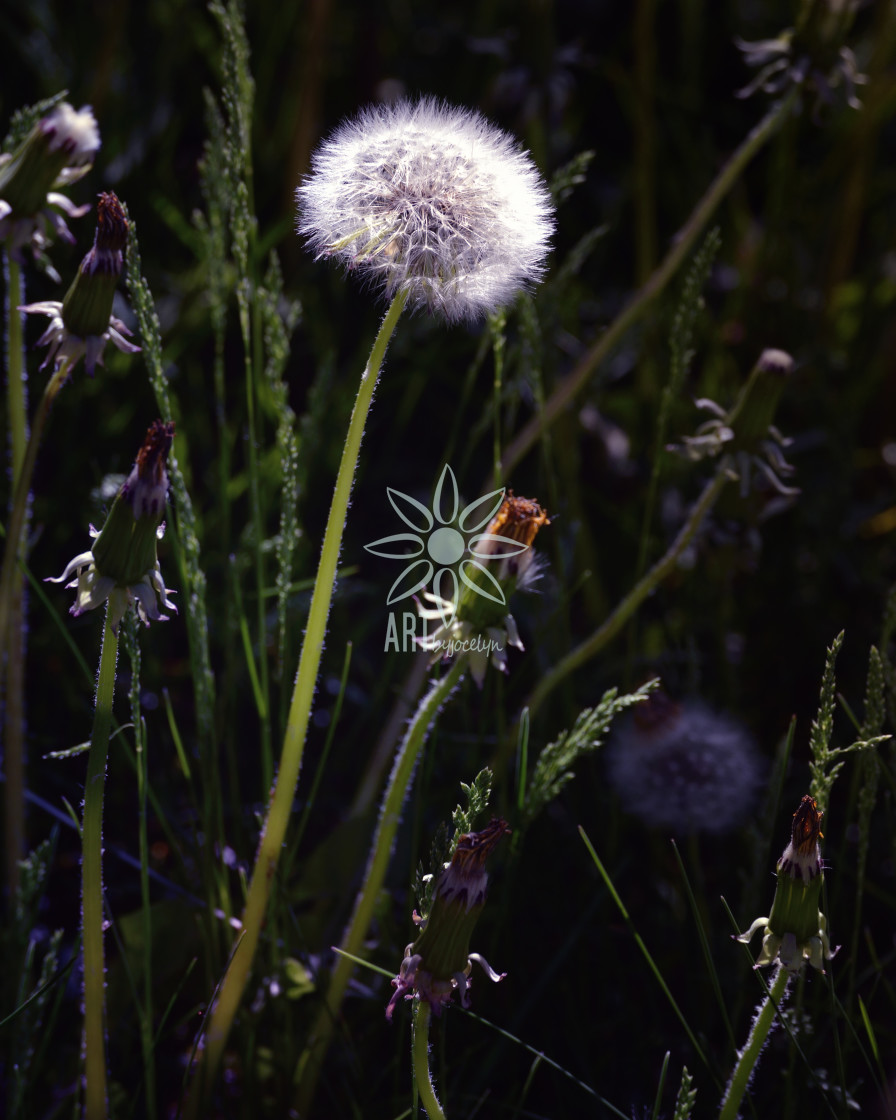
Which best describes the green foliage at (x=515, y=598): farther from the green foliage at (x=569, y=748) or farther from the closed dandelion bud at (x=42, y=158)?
the closed dandelion bud at (x=42, y=158)

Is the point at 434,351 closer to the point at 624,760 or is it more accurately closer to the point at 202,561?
the point at 202,561

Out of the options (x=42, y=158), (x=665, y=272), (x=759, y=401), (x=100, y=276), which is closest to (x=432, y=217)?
(x=100, y=276)

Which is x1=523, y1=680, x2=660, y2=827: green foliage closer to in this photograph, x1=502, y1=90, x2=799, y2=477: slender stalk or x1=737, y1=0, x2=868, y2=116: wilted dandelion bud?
x1=502, y1=90, x2=799, y2=477: slender stalk

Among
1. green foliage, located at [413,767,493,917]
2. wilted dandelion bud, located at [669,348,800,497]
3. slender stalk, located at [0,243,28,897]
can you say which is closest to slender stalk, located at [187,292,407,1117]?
green foliage, located at [413,767,493,917]

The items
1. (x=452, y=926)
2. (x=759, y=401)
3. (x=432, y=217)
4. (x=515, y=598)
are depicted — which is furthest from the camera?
(x=515, y=598)

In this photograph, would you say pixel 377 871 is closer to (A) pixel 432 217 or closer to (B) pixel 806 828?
(B) pixel 806 828

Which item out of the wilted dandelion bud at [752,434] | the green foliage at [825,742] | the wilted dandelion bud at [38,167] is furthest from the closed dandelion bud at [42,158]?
the green foliage at [825,742]
